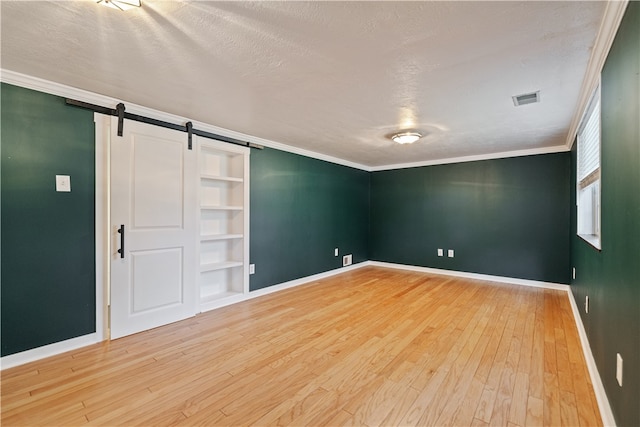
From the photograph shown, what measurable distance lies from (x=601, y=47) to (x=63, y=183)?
3.94 meters

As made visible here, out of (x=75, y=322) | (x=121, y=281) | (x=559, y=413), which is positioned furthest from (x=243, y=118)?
(x=559, y=413)

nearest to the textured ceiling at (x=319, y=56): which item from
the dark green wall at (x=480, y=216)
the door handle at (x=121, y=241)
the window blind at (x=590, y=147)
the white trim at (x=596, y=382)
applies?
the window blind at (x=590, y=147)

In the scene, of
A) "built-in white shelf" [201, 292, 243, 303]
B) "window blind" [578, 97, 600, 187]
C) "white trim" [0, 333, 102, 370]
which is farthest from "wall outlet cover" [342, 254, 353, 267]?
"white trim" [0, 333, 102, 370]

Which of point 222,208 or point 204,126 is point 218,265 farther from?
point 204,126

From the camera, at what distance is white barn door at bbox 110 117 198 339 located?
8.81 ft

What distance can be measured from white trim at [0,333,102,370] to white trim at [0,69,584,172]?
6.76 ft

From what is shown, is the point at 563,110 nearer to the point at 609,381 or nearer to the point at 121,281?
the point at 609,381

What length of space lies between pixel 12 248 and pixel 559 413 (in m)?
3.86

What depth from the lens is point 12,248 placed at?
2.17m

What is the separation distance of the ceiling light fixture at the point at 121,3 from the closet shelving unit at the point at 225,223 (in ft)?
7.07

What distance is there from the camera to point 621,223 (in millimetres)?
1446

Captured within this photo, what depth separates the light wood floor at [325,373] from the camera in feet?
5.53

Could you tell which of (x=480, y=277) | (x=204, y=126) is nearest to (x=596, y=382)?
(x=480, y=277)

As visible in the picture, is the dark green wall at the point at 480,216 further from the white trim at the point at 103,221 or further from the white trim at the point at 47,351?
the white trim at the point at 47,351
